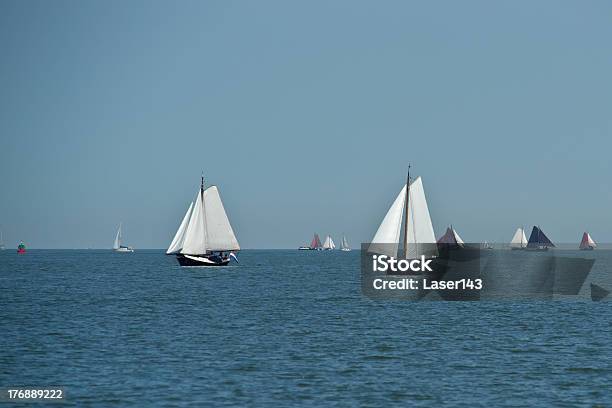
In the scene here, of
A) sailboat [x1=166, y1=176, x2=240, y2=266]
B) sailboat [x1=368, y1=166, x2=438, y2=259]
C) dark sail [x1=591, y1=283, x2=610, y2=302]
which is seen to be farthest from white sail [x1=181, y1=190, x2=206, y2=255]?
dark sail [x1=591, y1=283, x2=610, y2=302]

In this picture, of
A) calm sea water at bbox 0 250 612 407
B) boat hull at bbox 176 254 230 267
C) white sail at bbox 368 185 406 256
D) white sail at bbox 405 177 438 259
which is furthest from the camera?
boat hull at bbox 176 254 230 267

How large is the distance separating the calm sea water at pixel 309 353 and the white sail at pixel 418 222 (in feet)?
51.8

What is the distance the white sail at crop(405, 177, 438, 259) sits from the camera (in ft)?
283

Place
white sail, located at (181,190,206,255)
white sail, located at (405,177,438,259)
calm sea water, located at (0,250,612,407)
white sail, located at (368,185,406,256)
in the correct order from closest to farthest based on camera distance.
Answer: calm sea water, located at (0,250,612,407), white sail, located at (368,185,406,256), white sail, located at (405,177,438,259), white sail, located at (181,190,206,255)

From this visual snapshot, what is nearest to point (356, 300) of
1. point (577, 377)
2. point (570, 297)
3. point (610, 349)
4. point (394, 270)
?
point (394, 270)

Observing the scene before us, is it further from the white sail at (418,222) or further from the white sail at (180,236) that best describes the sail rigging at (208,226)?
the white sail at (418,222)

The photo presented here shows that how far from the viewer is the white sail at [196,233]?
427 feet

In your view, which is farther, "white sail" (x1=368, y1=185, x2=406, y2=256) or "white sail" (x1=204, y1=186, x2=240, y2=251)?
"white sail" (x1=204, y1=186, x2=240, y2=251)

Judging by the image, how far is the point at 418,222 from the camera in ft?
283

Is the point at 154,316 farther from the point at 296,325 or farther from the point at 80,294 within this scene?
the point at 80,294

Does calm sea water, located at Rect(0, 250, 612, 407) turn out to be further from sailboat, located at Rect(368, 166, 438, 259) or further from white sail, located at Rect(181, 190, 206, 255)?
white sail, located at Rect(181, 190, 206, 255)

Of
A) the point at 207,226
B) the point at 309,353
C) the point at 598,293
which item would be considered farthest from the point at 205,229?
the point at 309,353

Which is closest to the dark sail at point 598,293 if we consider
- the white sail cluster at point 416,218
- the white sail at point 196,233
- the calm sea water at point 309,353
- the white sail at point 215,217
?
the calm sea water at point 309,353

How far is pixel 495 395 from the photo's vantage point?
31.0m
